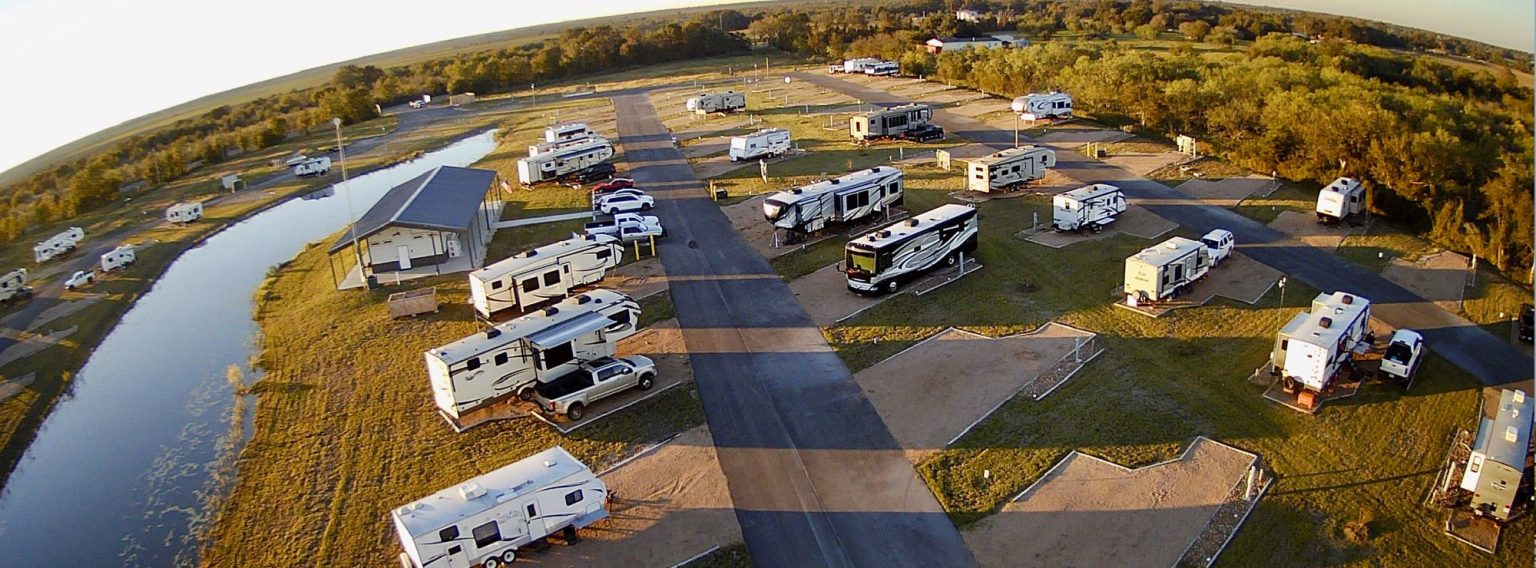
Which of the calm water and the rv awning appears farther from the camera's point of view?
the rv awning

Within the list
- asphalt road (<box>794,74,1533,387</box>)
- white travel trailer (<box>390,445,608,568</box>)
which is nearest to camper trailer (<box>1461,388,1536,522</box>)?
asphalt road (<box>794,74,1533,387</box>)

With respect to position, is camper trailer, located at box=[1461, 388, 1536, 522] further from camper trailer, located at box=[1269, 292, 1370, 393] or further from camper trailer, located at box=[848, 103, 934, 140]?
camper trailer, located at box=[848, 103, 934, 140]

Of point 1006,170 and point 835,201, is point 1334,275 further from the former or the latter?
point 835,201

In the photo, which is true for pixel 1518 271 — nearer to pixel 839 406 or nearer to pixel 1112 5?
pixel 839 406

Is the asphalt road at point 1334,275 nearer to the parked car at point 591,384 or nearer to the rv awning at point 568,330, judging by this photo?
the parked car at point 591,384

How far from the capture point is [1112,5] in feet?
410

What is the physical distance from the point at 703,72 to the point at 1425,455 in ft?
281

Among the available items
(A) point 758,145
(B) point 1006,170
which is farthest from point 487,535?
(A) point 758,145

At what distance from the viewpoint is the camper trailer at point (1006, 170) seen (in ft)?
110

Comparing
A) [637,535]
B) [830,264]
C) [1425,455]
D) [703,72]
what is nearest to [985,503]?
[637,535]

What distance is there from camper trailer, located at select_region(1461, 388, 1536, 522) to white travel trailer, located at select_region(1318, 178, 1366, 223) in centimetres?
1513

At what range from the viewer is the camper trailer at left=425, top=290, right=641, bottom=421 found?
60.1 feet

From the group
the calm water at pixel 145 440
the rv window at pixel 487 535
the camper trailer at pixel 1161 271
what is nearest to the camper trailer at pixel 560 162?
the calm water at pixel 145 440

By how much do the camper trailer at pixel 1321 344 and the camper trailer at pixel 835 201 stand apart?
15166mm
